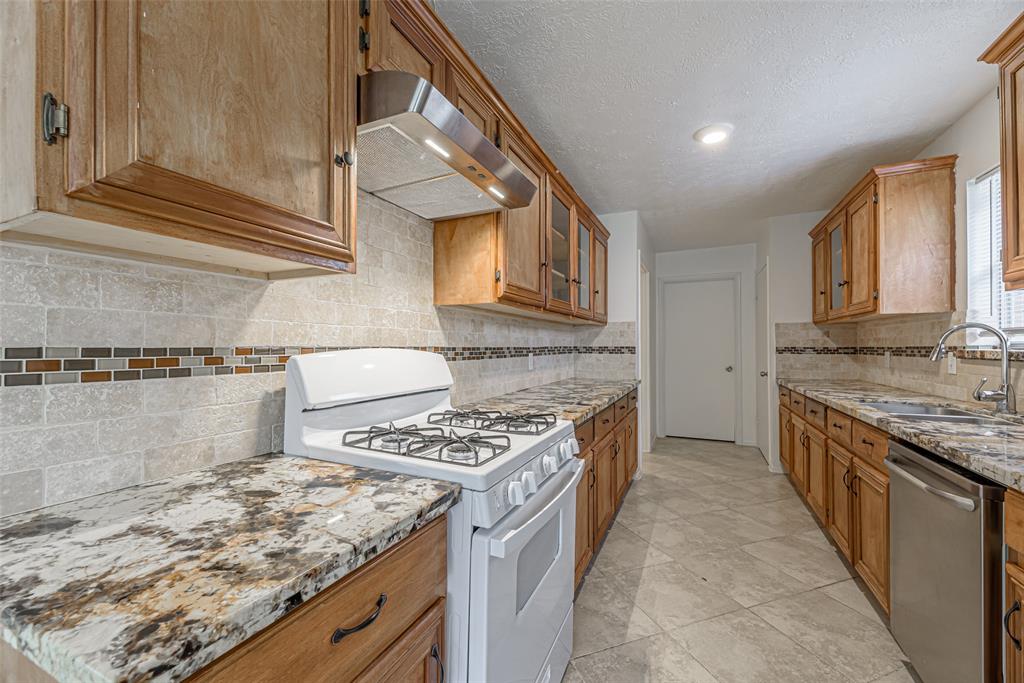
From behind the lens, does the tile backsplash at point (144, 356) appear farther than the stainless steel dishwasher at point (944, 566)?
No

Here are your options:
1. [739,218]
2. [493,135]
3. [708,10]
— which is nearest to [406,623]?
[493,135]

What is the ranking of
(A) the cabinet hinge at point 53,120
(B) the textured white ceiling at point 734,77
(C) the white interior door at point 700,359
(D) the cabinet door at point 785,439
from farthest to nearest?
(C) the white interior door at point 700,359 → (D) the cabinet door at point 785,439 → (B) the textured white ceiling at point 734,77 → (A) the cabinet hinge at point 53,120

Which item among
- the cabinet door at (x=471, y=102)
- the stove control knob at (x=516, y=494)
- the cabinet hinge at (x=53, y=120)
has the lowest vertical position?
the stove control knob at (x=516, y=494)

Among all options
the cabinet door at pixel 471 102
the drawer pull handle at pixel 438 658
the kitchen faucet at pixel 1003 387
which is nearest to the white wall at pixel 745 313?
the kitchen faucet at pixel 1003 387

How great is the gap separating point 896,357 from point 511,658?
3.34m

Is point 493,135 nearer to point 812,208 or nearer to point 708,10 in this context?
point 708,10

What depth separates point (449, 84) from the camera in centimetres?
147

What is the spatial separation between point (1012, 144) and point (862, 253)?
4.58 feet

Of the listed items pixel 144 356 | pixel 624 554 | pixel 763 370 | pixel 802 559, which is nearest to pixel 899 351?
pixel 763 370

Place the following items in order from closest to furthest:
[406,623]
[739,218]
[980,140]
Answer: [406,623] → [980,140] → [739,218]

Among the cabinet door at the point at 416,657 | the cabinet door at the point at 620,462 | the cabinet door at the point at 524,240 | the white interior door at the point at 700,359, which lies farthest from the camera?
the white interior door at the point at 700,359

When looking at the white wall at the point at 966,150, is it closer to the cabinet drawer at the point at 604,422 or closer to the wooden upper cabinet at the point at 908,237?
the wooden upper cabinet at the point at 908,237

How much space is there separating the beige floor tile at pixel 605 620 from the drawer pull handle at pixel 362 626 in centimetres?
130

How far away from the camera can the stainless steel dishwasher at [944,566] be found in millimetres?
1147
